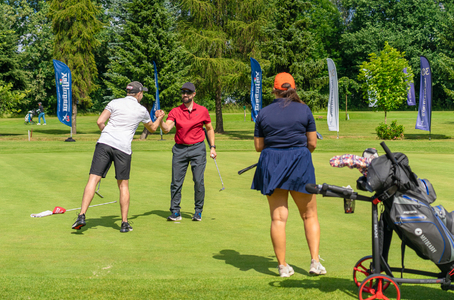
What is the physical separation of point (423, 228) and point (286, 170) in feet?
4.40

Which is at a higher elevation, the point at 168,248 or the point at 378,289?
the point at 378,289

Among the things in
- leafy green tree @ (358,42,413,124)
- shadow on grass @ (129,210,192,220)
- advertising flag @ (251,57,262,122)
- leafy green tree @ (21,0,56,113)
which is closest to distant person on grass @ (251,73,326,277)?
shadow on grass @ (129,210,192,220)

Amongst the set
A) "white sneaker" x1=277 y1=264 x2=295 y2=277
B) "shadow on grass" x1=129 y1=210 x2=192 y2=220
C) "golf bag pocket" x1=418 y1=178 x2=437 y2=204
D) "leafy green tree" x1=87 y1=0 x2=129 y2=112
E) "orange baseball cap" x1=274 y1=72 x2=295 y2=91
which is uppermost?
"leafy green tree" x1=87 y1=0 x2=129 y2=112

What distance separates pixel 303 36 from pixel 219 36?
712 centimetres

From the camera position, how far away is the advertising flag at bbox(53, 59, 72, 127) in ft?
94.7

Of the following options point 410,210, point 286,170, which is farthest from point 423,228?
point 286,170

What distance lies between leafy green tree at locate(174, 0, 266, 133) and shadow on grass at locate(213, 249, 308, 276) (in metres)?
30.2

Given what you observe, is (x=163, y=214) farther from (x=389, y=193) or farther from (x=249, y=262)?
(x=389, y=193)

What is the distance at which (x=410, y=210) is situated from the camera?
3.57 metres

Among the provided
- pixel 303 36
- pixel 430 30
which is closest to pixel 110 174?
pixel 303 36

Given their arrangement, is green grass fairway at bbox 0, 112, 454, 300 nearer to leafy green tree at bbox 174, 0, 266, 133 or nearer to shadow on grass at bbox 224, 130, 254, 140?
shadow on grass at bbox 224, 130, 254, 140

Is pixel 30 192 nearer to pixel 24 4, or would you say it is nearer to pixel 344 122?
pixel 344 122

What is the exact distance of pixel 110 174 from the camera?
12.3 m

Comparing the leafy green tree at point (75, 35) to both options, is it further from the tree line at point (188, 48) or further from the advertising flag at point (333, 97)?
the advertising flag at point (333, 97)
